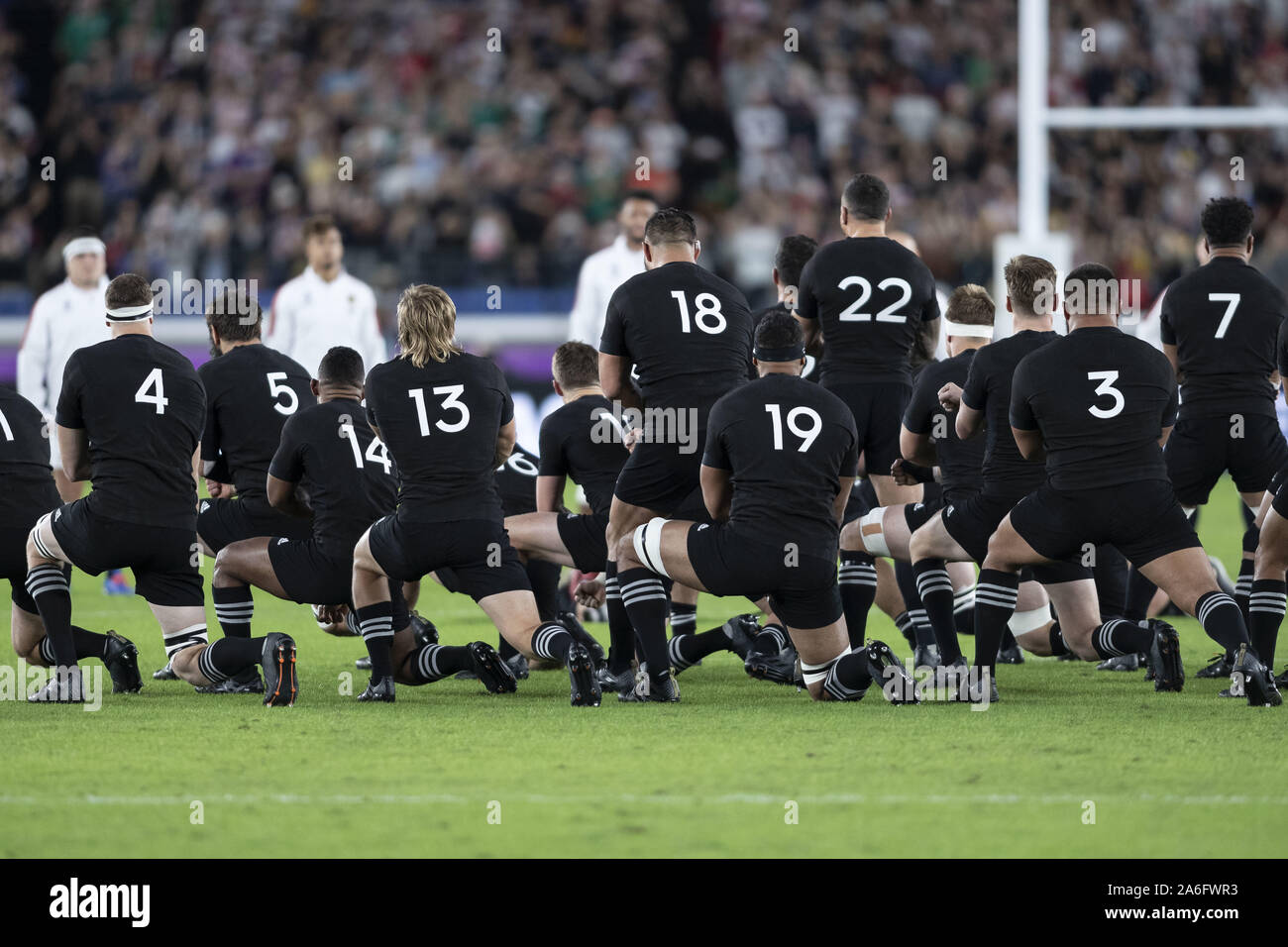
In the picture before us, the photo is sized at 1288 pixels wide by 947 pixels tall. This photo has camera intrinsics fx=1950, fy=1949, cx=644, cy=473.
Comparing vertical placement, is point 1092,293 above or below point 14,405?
above

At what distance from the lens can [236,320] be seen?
8422mm

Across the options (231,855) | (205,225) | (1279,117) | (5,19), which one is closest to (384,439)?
(231,855)

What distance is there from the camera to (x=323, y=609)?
8.77 meters

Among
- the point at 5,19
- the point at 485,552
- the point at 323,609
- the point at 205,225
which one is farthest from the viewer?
the point at 5,19

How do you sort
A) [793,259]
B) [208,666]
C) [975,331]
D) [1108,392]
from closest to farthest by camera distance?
[1108,392] → [208,666] → [975,331] → [793,259]

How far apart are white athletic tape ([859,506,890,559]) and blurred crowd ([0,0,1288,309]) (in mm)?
12497

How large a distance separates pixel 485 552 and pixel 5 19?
63.0 ft

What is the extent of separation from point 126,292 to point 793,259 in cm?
313

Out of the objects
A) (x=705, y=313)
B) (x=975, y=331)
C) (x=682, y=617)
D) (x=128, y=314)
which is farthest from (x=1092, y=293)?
(x=128, y=314)

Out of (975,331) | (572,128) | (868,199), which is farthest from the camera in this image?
(572,128)

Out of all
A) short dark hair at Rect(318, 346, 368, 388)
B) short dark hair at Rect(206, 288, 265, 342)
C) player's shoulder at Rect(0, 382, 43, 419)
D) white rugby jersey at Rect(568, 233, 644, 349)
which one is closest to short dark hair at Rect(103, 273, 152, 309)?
short dark hair at Rect(206, 288, 265, 342)

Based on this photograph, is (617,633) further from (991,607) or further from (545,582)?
(991,607)

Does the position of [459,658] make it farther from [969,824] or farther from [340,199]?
[340,199]

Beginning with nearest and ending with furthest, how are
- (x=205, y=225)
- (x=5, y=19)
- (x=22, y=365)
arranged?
(x=22, y=365)
(x=205, y=225)
(x=5, y=19)
